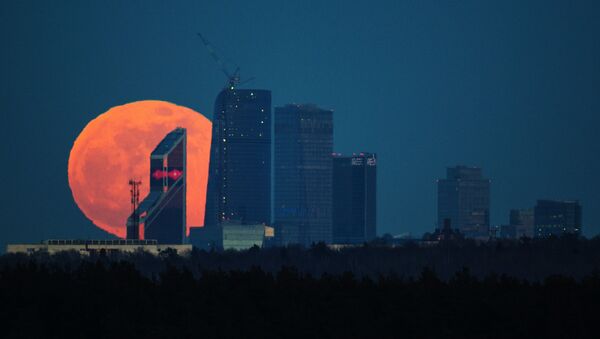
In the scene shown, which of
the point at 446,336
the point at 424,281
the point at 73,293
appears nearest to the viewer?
the point at 446,336

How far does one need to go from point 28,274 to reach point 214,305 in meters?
32.0

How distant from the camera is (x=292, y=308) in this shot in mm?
157250

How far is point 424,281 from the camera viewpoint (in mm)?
Answer: 177250

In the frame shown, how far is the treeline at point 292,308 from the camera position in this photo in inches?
5664

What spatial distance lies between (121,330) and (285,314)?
16040 millimetres

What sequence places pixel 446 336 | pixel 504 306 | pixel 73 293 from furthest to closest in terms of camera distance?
pixel 73 293
pixel 504 306
pixel 446 336

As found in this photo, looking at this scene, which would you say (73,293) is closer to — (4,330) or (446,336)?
(4,330)

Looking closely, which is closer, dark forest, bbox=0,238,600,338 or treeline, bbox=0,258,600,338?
treeline, bbox=0,258,600,338

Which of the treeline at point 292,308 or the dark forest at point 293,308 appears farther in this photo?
the dark forest at point 293,308

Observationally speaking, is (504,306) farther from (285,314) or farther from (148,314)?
(148,314)

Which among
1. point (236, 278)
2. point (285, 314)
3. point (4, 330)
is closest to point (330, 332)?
point (285, 314)

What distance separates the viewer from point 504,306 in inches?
5994

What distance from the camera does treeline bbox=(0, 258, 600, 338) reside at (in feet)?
472

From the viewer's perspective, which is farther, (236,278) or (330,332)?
(236,278)
